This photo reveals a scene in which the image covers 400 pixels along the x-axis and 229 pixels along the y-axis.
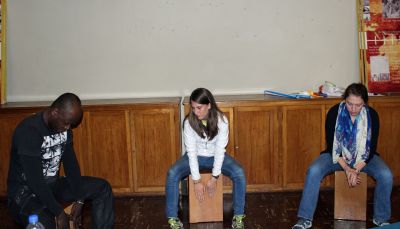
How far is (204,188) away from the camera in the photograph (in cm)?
385

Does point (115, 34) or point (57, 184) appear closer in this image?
point (57, 184)

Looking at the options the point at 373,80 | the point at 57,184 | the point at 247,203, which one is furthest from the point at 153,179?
the point at 373,80

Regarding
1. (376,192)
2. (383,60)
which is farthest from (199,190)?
(383,60)

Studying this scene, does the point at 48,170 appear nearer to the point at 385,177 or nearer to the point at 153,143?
the point at 153,143

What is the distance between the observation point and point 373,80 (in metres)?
4.81

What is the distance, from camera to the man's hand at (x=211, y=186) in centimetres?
381

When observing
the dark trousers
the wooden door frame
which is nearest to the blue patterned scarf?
the dark trousers

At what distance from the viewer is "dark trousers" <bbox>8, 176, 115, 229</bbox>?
2949 mm

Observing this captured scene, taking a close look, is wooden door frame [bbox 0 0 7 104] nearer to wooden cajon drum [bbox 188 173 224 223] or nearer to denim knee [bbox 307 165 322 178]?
wooden cajon drum [bbox 188 173 224 223]

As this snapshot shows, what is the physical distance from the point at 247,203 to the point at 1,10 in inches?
118

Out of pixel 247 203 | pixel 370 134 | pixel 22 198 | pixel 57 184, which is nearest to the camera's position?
pixel 22 198

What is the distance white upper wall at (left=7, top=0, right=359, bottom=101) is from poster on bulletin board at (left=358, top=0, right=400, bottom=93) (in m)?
0.13

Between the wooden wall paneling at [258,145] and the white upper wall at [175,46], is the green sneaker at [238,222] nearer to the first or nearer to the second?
the wooden wall paneling at [258,145]

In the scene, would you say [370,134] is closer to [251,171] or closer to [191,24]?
[251,171]
